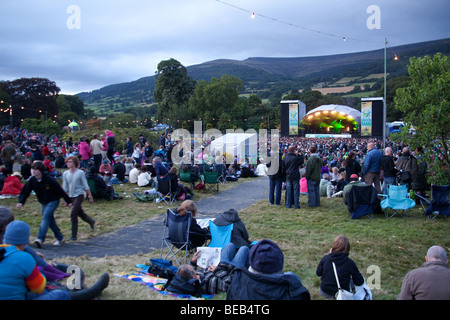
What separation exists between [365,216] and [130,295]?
6.04m

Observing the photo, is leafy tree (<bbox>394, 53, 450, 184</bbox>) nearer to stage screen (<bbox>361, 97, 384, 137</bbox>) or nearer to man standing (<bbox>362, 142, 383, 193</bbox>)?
man standing (<bbox>362, 142, 383, 193</bbox>)

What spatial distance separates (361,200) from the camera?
770 centimetres

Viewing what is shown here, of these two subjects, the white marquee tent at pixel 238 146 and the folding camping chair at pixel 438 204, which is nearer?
the folding camping chair at pixel 438 204

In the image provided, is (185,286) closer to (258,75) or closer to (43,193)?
(43,193)

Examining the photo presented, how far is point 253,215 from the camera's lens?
27.0 feet

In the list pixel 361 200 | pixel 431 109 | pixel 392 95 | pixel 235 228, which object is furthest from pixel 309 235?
pixel 392 95

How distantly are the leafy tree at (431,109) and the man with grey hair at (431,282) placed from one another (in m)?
5.31

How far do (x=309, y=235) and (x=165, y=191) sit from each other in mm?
4433

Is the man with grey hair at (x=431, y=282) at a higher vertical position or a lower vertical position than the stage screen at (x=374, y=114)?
lower

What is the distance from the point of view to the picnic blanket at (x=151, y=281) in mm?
3803

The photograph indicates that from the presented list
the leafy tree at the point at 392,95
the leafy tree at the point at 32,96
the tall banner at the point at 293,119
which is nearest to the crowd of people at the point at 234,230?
the tall banner at the point at 293,119

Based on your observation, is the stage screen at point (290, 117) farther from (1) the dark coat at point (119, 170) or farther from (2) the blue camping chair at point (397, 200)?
(2) the blue camping chair at point (397, 200)
